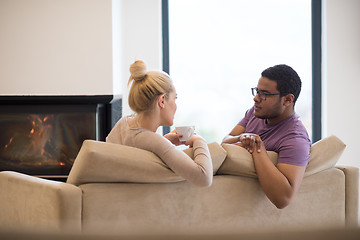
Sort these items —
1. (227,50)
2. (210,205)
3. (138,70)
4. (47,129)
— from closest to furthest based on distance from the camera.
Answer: (210,205)
(138,70)
(47,129)
(227,50)

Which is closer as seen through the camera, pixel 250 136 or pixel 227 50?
pixel 250 136

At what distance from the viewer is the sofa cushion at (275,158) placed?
74.7 inches

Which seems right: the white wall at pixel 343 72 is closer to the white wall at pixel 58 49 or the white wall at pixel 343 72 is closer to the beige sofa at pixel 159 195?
the white wall at pixel 58 49

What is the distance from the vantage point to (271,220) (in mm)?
1917

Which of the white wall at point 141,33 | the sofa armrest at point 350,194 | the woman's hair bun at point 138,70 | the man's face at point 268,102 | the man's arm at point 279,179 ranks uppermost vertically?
the white wall at point 141,33

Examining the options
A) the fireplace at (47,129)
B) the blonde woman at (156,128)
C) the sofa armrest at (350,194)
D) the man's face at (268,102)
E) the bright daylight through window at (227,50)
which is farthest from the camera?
the bright daylight through window at (227,50)

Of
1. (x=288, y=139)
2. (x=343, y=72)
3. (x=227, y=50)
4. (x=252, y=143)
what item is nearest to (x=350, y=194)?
(x=288, y=139)

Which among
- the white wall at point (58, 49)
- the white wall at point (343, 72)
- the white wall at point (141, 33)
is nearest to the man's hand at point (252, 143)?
the white wall at point (58, 49)

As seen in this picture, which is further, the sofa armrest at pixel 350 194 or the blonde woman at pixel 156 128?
the sofa armrest at pixel 350 194

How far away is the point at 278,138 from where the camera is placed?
2.14m

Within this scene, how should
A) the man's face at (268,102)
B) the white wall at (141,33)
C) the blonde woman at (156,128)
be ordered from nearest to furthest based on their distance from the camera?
1. the blonde woman at (156,128)
2. the man's face at (268,102)
3. the white wall at (141,33)

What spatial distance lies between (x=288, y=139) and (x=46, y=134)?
2536 millimetres

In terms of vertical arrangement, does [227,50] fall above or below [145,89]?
above

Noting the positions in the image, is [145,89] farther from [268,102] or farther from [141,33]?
[141,33]
